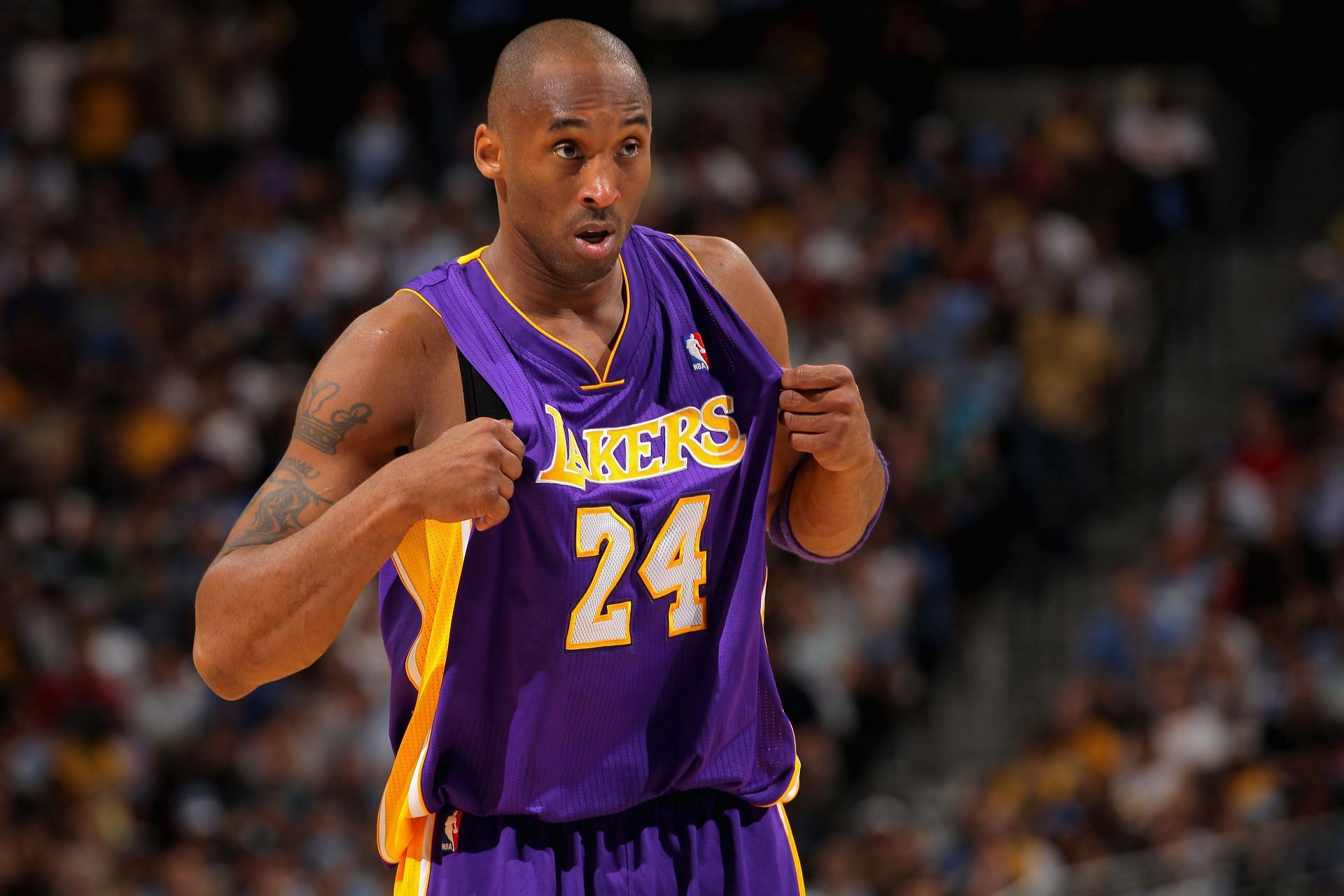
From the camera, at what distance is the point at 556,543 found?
3.41 metres

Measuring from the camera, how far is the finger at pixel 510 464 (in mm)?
3188

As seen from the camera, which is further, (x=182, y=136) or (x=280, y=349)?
(x=182, y=136)

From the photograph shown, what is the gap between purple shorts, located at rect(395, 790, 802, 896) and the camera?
354 centimetres

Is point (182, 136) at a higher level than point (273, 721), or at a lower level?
higher

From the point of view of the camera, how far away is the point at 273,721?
11523 millimetres

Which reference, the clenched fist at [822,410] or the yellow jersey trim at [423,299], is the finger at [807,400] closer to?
the clenched fist at [822,410]

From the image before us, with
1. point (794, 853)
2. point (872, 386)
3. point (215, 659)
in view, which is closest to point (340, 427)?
point (215, 659)

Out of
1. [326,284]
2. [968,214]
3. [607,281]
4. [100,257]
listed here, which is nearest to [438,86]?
[326,284]

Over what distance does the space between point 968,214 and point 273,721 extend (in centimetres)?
675

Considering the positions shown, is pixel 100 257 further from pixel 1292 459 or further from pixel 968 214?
pixel 1292 459

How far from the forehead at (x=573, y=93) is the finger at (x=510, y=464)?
68 cm

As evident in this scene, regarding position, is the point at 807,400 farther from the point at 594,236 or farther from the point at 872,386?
the point at 872,386

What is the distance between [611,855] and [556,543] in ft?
2.26

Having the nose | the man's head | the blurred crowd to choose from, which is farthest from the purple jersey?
the blurred crowd
